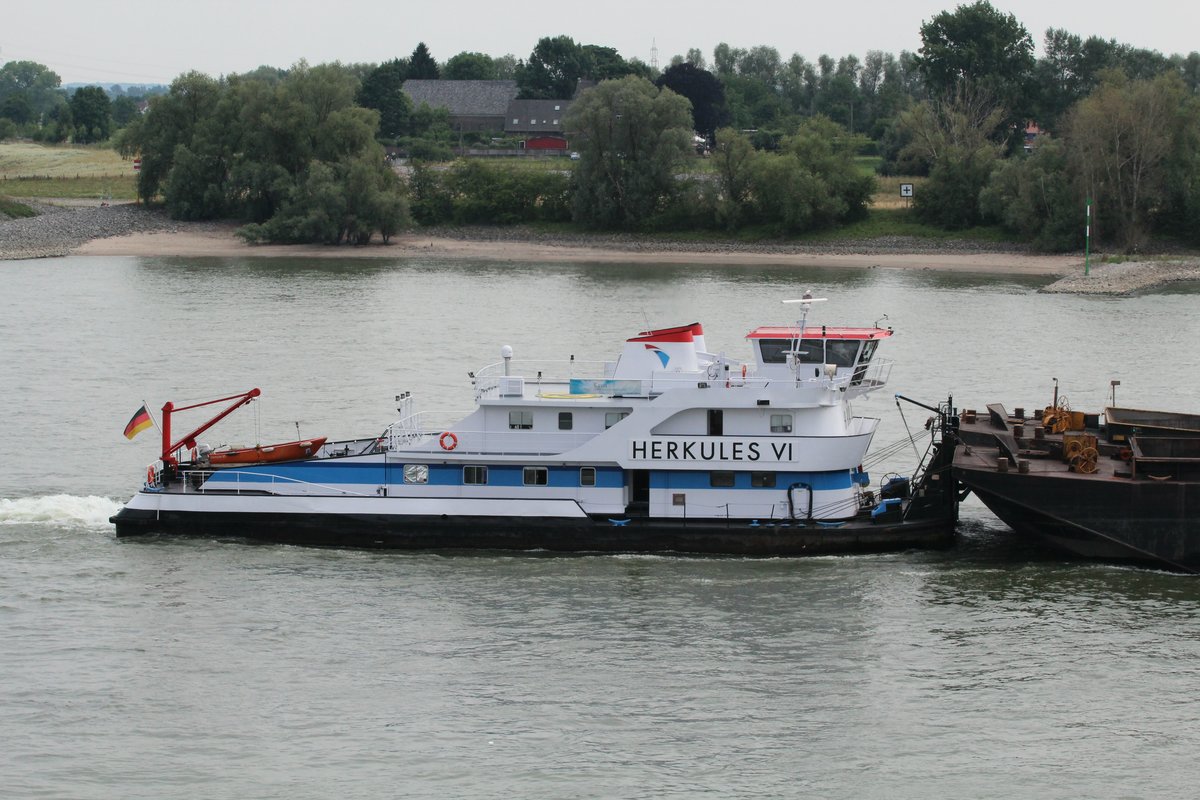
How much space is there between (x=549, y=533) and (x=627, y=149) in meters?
66.9

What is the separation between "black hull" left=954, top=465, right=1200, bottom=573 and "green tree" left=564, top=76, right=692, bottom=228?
214ft

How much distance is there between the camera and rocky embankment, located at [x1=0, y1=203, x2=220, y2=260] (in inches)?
3433

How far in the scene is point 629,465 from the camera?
27578 mm

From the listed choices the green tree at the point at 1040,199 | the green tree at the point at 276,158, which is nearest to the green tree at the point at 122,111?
the green tree at the point at 276,158

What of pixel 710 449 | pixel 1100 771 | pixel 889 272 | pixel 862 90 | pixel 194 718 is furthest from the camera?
pixel 862 90

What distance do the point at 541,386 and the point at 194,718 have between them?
9.80m

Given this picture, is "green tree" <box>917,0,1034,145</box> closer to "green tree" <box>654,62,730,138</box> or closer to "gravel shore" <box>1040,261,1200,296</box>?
"green tree" <box>654,62,730,138</box>

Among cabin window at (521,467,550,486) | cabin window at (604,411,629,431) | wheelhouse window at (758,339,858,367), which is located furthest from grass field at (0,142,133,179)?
wheelhouse window at (758,339,858,367)

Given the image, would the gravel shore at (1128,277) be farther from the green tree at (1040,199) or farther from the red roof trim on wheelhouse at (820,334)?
the red roof trim on wheelhouse at (820,334)

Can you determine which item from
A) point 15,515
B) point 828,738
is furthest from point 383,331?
point 828,738

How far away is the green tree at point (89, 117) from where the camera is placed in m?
145

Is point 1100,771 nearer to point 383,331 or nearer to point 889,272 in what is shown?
point 383,331

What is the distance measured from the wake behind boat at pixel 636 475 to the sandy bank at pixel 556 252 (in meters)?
53.8

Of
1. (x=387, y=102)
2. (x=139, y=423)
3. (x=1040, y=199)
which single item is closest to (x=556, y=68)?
(x=387, y=102)
